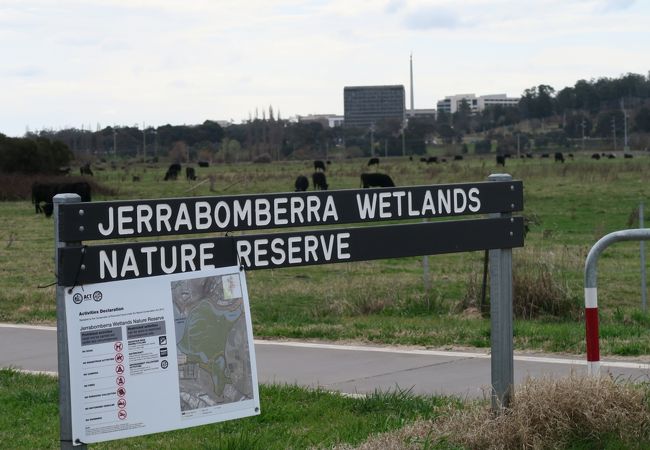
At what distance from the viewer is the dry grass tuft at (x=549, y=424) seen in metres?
5.93

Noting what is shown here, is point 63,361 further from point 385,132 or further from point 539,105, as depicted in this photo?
point 539,105

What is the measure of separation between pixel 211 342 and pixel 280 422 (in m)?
2.01

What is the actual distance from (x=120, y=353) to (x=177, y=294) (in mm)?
382

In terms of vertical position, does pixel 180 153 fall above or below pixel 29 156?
above

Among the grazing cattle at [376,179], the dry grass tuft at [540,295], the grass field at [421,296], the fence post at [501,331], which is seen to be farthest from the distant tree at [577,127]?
the fence post at [501,331]

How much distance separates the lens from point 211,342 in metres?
5.00

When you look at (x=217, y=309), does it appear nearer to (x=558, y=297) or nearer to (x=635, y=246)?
(x=558, y=297)

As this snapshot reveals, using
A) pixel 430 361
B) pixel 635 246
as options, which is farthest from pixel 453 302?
pixel 635 246

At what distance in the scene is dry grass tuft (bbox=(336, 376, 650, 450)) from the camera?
593 cm

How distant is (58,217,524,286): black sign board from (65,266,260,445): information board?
0.08 metres

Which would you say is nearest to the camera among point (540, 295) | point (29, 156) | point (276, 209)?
point (276, 209)

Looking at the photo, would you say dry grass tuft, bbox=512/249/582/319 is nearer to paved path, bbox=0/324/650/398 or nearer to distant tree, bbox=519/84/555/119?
paved path, bbox=0/324/650/398

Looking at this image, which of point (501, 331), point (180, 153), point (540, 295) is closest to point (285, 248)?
point (501, 331)

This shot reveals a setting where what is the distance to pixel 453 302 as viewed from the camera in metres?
13.1
